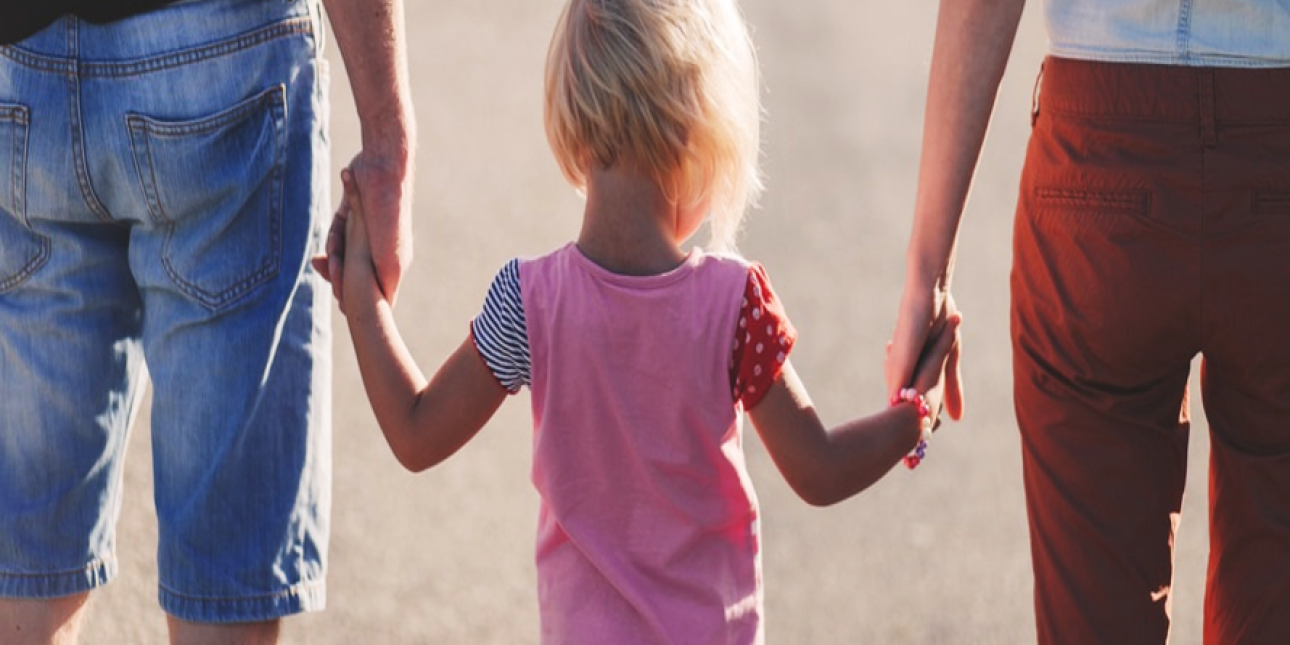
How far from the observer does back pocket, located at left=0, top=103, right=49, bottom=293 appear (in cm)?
284

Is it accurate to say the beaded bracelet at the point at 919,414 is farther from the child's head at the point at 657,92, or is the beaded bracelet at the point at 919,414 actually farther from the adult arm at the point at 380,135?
the adult arm at the point at 380,135

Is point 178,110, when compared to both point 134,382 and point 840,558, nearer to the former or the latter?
point 134,382

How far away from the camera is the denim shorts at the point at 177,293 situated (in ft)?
9.19

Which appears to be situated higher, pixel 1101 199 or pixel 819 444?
pixel 1101 199

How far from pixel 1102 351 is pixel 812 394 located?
3.30 metres

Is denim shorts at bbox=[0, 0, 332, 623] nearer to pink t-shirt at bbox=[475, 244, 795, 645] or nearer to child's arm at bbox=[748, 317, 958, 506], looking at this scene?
pink t-shirt at bbox=[475, 244, 795, 645]

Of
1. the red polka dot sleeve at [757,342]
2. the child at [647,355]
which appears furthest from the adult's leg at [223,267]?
the red polka dot sleeve at [757,342]

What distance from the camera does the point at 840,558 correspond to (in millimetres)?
5133

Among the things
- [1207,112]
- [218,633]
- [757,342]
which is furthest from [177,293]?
[1207,112]

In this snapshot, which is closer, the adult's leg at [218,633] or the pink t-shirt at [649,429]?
the pink t-shirt at [649,429]

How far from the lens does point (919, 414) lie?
→ 288 centimetres

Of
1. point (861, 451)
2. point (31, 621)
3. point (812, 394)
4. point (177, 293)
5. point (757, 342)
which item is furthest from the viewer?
point (812, 394)

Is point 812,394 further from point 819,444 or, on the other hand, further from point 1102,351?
point 819,444

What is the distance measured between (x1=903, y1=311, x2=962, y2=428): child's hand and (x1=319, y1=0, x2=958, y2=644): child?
0.34m
